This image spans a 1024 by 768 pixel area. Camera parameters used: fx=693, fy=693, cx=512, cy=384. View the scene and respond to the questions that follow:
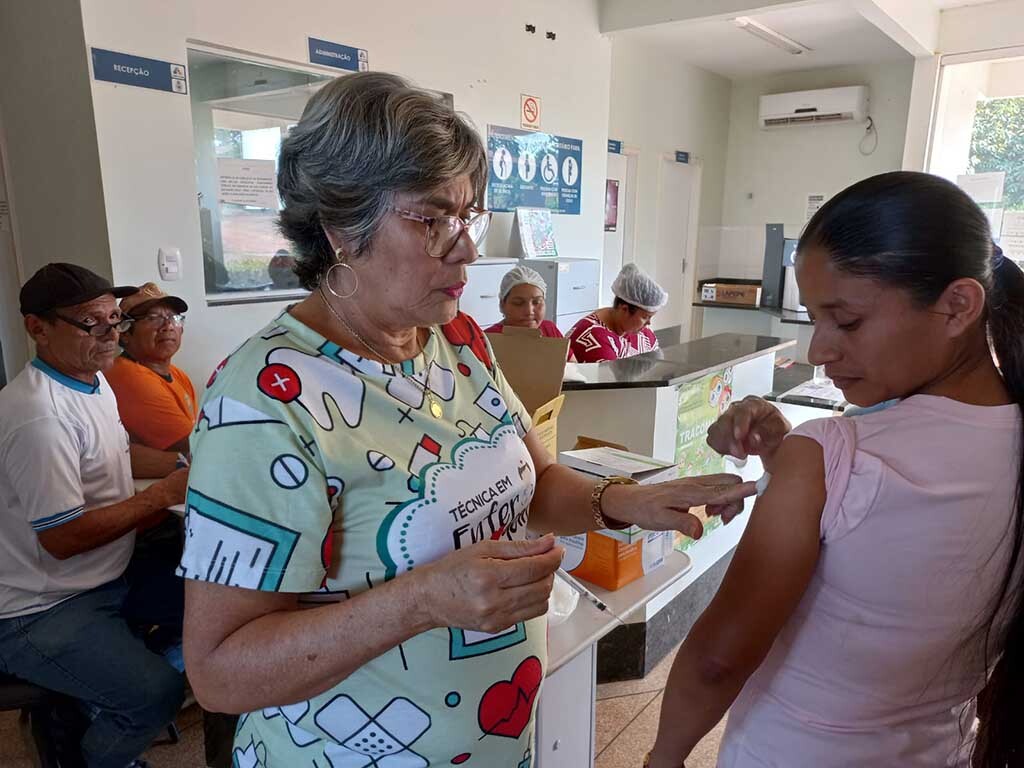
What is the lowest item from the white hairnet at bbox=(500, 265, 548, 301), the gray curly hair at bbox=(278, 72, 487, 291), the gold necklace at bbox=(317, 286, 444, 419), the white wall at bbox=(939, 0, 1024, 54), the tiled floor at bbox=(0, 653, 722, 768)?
the tiled floor at bbox=(0, 653, 722, 768)

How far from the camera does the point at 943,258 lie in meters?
0.71

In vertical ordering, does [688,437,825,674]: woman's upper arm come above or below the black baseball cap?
below

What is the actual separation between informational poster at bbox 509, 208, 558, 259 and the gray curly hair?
389 cm

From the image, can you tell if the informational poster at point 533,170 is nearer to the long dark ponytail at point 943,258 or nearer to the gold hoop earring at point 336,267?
the gold hoop earring at point 336,267

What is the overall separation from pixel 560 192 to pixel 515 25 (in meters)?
1.18

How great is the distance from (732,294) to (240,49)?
5.50 m

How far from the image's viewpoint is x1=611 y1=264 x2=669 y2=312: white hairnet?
342 cm

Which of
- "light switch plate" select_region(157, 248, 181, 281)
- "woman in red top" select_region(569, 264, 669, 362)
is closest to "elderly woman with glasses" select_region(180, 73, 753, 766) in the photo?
"woman in red top" select_region(569, 264, 669, 362)

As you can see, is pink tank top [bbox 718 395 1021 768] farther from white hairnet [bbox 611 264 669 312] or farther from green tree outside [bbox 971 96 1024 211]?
green tree outside [bbox 971 96 1024 211]

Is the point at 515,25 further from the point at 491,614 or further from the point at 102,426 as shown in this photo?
the point at 491,614

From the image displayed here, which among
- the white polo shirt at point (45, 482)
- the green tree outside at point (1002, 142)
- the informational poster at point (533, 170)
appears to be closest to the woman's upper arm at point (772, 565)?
the white polo shirt at point (45, 482)

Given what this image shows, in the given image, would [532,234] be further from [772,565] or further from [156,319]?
[772,565]

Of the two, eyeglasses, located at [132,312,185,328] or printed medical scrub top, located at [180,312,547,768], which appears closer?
printed medical scrub top, located at [180,312,547,768]

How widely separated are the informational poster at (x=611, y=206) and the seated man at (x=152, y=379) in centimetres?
473
